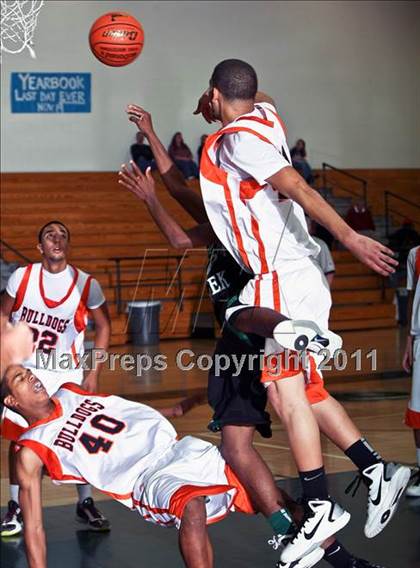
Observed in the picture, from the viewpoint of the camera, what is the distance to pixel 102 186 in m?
18.0

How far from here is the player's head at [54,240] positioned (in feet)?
20.5

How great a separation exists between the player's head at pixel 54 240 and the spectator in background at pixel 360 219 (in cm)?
1159

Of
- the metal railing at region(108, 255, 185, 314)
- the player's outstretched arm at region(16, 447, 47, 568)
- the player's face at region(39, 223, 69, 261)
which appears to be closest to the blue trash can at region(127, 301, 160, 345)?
the metal railing at region(108, 255, 185, 314)

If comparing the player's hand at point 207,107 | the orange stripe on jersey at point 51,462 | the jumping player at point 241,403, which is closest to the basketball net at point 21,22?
the player's hand at point 207,107

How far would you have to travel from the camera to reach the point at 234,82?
4.14 m

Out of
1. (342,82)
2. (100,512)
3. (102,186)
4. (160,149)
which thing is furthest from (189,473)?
(342,82)

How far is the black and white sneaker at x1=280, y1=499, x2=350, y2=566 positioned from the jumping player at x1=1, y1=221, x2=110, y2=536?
232cm

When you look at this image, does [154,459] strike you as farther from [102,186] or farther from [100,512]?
[102,186]

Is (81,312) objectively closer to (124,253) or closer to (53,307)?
(53,307)

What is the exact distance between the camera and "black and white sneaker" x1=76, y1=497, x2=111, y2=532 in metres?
5.91

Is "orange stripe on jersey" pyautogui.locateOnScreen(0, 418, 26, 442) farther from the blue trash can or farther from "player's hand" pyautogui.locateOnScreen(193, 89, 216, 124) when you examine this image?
the blue trash can

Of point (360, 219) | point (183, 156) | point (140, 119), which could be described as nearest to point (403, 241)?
point (360, 219)

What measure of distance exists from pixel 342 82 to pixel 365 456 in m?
16.7

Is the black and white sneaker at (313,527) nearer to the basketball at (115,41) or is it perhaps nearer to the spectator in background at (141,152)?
the basketball at (115,41)
